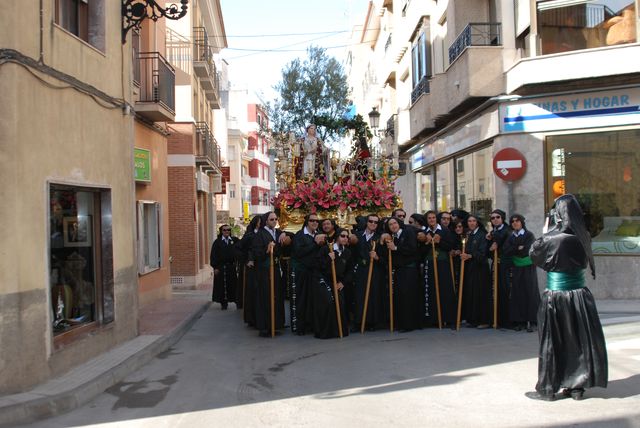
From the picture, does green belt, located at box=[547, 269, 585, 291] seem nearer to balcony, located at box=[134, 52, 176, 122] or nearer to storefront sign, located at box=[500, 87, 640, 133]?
storefront sign, located at box=[500, 87, 640, 133]

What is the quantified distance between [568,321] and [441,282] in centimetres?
470

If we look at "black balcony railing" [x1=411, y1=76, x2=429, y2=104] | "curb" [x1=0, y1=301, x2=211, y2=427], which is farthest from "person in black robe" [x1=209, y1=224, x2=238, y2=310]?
"black balcony railing" [x1=411, y1=76, x2=429, y2=104]

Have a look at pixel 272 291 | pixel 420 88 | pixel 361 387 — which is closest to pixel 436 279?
pixel 272 291

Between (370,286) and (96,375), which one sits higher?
(370,286)

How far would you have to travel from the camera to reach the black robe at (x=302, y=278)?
1010 centimetres

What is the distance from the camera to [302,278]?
410 inches

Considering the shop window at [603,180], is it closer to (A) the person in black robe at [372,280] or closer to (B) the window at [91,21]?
(A) the person in black robe at [372,280]

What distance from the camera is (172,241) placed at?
18812 mm

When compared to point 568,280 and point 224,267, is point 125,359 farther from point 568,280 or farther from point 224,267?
point 224,267

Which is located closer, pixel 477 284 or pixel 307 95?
pixel 477 284

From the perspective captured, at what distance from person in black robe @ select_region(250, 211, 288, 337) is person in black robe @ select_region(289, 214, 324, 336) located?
1.01ft

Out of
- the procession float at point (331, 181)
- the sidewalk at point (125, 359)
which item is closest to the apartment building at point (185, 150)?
the sidewalk at point (125, 359)

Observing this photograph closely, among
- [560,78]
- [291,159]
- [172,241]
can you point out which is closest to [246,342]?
[291,159]

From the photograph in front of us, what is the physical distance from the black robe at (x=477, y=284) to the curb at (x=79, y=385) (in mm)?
4933
